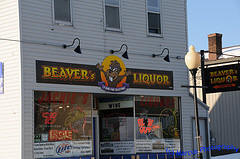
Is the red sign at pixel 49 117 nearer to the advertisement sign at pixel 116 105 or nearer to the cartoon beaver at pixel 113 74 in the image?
the cartoon beaver at pixel 113 74

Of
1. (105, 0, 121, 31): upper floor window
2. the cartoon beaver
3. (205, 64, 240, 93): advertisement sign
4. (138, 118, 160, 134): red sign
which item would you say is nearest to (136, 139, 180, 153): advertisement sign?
(138, 118, 160, 134): red sign

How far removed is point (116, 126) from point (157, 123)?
164cm

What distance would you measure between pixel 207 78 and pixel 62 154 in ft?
34.0

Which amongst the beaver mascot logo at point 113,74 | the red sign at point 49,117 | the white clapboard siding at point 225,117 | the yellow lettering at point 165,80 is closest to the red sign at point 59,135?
the red sign at point 49,117

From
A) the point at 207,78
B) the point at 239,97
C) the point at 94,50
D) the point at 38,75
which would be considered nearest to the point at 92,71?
the point at 94,50

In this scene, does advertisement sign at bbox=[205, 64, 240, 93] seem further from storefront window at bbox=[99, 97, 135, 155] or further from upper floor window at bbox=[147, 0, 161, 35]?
storefront window at bbox=[99, 97, 135, 155]

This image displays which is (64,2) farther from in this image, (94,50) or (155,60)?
(155,60)

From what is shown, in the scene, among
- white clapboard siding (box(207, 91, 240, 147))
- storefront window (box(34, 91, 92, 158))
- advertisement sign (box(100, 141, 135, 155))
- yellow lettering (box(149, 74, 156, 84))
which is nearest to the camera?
storefront window (box(34, 91, 92, 158))

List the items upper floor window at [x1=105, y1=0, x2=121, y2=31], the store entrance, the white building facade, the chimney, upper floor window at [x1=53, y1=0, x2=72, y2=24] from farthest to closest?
the chimney, the store entrance, upper floor window at [x1=105, y1=0, x2=121, y2=31], upper floor window at [x1=53, y1=0, x2=72, y2=24], the white building facade

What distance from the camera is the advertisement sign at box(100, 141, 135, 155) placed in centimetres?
1696

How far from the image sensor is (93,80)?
A: 1575cm

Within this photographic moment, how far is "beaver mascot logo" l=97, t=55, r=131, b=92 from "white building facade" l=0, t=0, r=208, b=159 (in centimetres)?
4

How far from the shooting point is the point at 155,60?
58.3 ft

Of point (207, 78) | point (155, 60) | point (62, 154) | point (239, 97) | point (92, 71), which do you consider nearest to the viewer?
point (62, 154)
